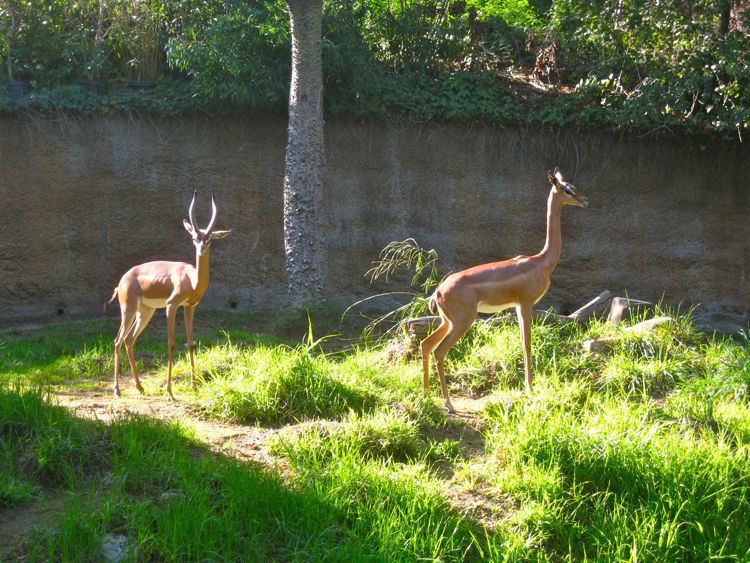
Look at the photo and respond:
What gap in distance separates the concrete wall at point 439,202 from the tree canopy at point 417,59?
0.35 metres

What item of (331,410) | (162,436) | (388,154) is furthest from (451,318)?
(388,154)

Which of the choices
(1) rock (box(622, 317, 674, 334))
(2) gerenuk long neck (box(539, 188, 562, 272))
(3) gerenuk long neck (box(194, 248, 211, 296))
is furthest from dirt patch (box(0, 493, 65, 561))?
(1) rock (box(622, 317, 674, 334))

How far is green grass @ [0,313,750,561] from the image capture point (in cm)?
528

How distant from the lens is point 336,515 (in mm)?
5434

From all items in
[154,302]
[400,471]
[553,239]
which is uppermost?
[553,239]

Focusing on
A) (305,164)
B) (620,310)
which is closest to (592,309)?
(620,310)

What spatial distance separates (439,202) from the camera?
12375 mm

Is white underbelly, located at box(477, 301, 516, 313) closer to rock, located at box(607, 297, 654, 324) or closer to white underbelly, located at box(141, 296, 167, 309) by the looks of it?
rock, located at box(607, 297, 654, 324)

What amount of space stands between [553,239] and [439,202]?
15.8 feet

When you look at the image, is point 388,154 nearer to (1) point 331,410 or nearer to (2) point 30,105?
(2) point 30,105

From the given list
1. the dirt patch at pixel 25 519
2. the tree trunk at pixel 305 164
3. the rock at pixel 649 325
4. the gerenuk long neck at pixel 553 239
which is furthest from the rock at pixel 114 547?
the tree trunk at pixel 305 164

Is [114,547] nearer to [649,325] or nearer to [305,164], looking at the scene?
[649,325]

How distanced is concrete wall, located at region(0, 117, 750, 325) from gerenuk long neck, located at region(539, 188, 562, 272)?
182 inches

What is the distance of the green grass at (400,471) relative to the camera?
528 cm
